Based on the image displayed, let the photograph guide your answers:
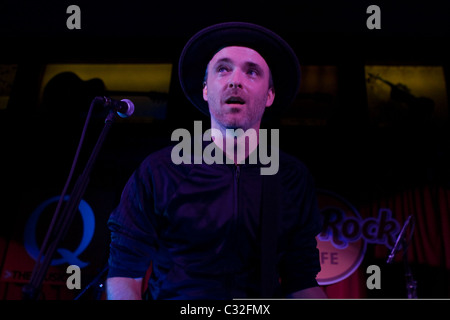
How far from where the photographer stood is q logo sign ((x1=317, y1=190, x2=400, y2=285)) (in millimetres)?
4922

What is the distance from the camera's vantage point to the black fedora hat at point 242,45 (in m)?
2.00

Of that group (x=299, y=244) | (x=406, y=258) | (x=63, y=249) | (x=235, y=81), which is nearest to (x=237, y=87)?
(x=235, y=81)

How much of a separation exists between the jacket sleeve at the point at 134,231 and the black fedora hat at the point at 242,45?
0.79 m

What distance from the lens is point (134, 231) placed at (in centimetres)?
159

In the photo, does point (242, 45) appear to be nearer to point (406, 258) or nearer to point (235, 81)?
point (235, 81)

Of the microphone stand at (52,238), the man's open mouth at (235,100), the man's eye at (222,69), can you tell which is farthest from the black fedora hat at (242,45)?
the microphone stand at (52,238)

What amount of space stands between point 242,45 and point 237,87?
37 cm

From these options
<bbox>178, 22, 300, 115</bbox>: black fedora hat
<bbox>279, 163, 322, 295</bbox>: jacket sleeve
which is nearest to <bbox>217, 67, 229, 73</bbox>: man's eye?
<bbox>178, 22, 300, 115</bbox>: black fedora hat

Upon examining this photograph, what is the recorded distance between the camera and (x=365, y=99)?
548 cm

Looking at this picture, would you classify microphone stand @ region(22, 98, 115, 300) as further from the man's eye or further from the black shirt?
the man's eye

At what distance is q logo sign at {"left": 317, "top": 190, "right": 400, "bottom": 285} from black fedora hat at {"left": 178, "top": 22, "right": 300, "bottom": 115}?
3292 millimetres

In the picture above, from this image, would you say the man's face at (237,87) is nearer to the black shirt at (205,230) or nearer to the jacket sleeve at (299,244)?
the black shirt at (205,230)
